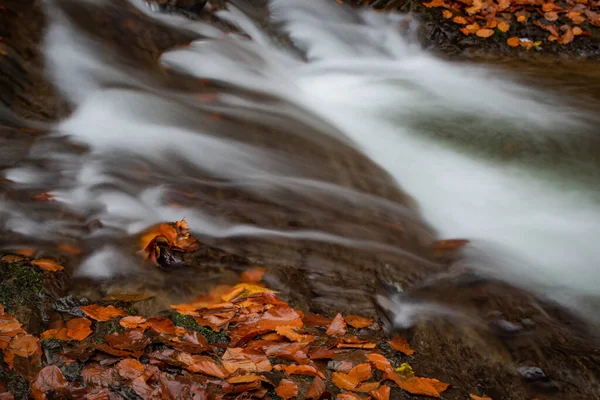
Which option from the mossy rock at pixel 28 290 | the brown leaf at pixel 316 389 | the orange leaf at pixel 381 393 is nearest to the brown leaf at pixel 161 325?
the mossy rock at pixel 28 290

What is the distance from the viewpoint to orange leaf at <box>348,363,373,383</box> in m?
2.54

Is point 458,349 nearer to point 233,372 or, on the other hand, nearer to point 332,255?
point 332,255

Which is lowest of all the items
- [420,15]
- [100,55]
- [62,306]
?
[62,306]

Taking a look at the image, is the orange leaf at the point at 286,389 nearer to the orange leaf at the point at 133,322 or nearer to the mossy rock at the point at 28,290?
the orange leaf at the point at 133,322

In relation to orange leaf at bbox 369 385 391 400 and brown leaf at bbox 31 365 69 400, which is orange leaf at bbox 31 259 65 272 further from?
orange leaf at bbox 369 385 391 400

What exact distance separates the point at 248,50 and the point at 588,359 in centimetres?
486

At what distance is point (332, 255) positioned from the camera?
3.56 m

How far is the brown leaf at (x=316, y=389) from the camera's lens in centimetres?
236

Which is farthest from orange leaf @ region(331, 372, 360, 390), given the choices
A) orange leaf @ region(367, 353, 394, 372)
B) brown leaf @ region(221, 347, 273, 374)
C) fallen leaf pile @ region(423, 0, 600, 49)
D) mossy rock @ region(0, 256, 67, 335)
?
Result: fallen leaf pile @ region(423, 0, 600, 49)

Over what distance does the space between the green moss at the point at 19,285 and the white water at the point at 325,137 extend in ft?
0.91

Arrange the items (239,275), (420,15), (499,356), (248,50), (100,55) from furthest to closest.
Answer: (420,15)
(248,50)
(100,55)
(239,275)
(499,356)

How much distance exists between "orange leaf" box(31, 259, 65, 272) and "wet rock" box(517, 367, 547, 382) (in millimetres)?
2279

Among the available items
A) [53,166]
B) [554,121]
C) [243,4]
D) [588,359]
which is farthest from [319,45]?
[588,359]

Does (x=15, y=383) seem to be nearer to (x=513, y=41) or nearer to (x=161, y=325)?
(x=161, y=325)
